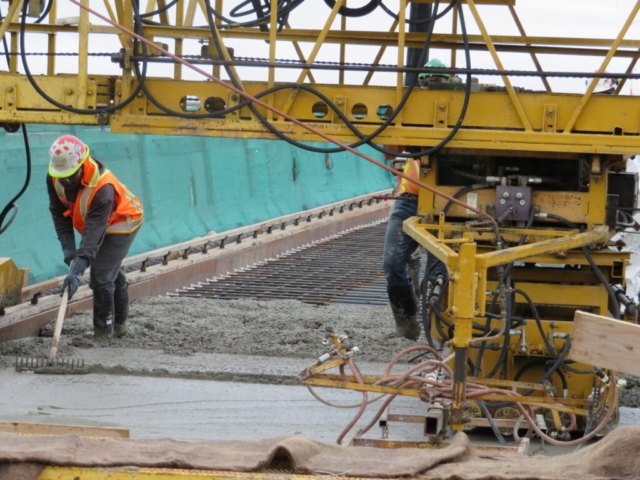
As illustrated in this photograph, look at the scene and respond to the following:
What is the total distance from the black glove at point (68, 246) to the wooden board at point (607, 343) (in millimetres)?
4801

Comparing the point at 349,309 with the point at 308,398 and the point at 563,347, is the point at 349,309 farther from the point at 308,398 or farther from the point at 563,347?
the point at 563,347

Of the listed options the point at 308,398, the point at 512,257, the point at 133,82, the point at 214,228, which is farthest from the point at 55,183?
the point at 214,228

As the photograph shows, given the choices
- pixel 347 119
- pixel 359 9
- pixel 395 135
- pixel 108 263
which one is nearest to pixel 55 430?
→ pixel 347 119

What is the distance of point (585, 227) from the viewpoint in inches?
241

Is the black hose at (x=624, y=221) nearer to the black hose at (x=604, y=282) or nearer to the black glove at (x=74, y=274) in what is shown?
the black hose at (x=604, y=282)

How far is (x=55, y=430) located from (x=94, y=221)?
136 inches

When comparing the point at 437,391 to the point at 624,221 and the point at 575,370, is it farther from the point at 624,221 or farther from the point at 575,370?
the point at 624,221

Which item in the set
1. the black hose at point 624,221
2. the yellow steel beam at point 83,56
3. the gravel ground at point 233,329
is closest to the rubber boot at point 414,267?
the gravel ground at point 233,329

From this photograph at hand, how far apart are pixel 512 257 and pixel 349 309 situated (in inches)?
179

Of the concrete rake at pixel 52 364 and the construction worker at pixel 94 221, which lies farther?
the construction worker at pixel 94 221

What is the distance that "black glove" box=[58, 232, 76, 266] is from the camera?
24.6ft

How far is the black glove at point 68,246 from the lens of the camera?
751cm

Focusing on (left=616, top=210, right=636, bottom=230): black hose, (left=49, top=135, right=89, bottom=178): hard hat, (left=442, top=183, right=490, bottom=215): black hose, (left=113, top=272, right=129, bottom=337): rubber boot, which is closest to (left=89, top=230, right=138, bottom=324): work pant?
(left=113, top=272, right=129, bottom=337): rubber boot

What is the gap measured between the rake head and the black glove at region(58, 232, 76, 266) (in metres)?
0.92
